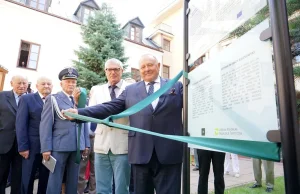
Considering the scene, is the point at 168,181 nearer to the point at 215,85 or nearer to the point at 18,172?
the point at 215,85

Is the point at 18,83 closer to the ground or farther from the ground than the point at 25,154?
farther from the ground

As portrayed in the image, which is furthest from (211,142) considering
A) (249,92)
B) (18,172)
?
(18,172)

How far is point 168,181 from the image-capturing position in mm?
1944

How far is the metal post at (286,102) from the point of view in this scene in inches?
33.5

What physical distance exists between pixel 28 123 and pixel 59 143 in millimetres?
1003

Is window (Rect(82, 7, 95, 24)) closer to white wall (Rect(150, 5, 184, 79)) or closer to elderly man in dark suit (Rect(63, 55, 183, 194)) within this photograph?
white wall (Rect(150, 5, 184, 79))

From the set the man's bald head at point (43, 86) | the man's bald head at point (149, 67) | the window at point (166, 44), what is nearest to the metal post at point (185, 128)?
the man's bald head at point (149, 67)

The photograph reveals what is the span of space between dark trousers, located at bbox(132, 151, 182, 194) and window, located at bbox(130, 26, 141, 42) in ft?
49.4

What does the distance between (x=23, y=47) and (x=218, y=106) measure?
1235 centimetres

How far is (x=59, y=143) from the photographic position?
279 cm

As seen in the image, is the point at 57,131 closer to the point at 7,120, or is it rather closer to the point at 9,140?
the point at 9,140

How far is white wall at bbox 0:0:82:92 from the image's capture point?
10.4 meters

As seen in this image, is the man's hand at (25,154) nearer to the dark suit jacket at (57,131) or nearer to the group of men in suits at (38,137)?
the group of men in suits at (38,137)

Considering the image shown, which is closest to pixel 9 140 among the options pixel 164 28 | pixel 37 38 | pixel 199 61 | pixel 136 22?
pixel 199 61
